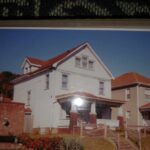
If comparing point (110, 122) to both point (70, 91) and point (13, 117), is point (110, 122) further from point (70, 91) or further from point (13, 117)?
point (13, 117)

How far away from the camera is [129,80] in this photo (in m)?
1.60

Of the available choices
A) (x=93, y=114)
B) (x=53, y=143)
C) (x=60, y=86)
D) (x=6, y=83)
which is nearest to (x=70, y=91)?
(x=60, y=86)

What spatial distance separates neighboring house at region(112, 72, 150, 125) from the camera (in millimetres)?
1549

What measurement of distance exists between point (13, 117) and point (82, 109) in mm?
360

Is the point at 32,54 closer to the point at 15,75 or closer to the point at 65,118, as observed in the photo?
the point at 15,75

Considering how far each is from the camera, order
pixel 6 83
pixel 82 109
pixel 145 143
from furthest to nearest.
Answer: pixel 6 83 < pixel 82 109 < pixel 145 143

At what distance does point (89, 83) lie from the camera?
1.65m

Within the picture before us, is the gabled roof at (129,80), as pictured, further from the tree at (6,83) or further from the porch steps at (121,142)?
the tree at (6,83)

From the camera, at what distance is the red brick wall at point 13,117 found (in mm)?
1676

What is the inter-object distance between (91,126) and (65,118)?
0.13m

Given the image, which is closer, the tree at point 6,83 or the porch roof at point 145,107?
the porch roof at point 145,107

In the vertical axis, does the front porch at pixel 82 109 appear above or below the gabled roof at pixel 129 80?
below

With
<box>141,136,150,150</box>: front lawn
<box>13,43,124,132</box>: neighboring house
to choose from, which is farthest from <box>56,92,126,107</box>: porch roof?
<box>141,136,150,150</box>: front lawn

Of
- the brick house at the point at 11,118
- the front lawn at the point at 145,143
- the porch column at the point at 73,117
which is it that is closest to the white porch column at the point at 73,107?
the porch column at the point at 73,117
